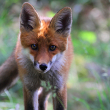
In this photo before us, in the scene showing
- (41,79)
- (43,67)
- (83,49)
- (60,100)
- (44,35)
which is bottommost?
(60,100)

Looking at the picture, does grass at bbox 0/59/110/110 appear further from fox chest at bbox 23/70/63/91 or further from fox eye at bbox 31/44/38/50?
fox eye at bbox 31/44/38/50

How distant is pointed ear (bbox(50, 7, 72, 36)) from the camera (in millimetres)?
2908

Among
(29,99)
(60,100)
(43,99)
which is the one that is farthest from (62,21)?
(43,99)

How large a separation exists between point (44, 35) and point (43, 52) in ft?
0.88

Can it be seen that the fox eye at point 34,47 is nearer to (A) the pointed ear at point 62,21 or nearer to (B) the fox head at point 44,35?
(B) the fox head at point 44,35

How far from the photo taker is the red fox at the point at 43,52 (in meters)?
2.76

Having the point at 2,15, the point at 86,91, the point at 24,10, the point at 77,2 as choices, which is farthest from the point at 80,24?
the point at 24,10

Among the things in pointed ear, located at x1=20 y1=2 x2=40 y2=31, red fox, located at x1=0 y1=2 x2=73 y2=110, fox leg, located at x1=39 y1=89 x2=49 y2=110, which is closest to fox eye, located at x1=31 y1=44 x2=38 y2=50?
red fox, located at x1=0 y1=2 x2=73 y2=110

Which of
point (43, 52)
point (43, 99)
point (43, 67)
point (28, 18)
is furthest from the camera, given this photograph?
point (43, 99)

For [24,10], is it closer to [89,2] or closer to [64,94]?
[64,94]

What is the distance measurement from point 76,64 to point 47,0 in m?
6.00

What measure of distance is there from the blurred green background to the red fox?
33cm

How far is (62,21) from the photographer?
303cm

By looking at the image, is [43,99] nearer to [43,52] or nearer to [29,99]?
[29,99]
